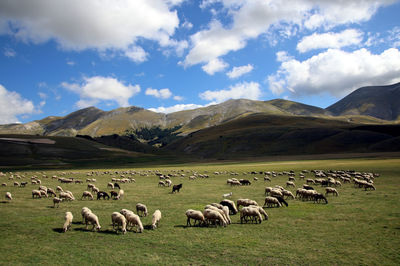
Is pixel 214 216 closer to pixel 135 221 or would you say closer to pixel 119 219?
pixel 135 221

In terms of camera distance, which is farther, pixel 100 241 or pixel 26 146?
pixel 26 146

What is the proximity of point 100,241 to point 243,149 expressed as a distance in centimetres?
13719

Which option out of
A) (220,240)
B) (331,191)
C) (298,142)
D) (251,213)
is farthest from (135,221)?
(298,142)

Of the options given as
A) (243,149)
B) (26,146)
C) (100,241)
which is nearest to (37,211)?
(100,241)

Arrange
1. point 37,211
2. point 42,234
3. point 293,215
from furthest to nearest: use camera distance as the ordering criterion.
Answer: point 37,211, point 293,215, point 42,234

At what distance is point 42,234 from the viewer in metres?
13.9

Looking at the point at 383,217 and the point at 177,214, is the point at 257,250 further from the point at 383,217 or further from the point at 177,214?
the point at 383,217

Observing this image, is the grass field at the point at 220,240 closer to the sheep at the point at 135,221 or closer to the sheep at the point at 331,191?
the sheep at the point at 135,221

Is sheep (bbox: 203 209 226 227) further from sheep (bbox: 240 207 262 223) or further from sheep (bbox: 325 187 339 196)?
sheep (bbox: 325 187 339 196)

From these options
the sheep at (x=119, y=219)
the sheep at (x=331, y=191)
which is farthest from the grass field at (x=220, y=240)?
the sheep at (x=331, y=191)

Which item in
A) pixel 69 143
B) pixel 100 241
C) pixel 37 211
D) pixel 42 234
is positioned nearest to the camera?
pixel 100 241

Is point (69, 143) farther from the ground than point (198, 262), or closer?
farther from the ground

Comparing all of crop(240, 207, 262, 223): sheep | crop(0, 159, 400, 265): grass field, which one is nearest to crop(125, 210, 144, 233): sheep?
crop(0, 159, 400, 265): grass field

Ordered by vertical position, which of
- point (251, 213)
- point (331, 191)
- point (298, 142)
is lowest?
point (251, 213)
